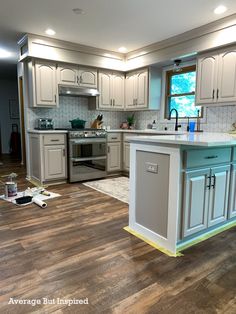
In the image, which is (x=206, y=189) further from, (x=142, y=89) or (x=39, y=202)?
(x=142, y=89)

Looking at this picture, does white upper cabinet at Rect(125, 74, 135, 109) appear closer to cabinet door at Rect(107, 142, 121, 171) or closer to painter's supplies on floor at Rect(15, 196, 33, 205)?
cabinet door at Rect(107, 142, 121, 171)

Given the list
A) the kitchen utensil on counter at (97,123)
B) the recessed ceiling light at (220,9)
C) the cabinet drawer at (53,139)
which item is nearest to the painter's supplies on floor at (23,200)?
the cabinet drawer at (53,139)

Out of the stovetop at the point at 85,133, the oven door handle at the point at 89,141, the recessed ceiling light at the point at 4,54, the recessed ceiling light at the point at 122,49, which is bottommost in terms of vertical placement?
the oven door handle at the point at 89,141

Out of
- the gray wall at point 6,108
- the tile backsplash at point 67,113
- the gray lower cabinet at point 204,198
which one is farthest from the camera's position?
the gray wall at point 6,108

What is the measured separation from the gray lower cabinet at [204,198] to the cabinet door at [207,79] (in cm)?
161

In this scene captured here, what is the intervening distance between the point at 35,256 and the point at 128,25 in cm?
335

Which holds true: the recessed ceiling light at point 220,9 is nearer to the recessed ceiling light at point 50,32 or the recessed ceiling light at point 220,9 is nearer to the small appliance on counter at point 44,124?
the recessed ceiling light at point 50,32

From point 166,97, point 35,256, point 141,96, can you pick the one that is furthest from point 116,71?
point 35,256

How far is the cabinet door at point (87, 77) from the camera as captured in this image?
4.56 metres

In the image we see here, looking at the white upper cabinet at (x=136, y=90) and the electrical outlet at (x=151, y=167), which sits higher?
the white upper cabinet at (x=136, y=90)

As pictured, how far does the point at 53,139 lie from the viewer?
4.09 meters

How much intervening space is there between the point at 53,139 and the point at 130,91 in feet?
6.82

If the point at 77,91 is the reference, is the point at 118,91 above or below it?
above

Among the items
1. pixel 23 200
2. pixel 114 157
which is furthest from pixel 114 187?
pixel 23 200
